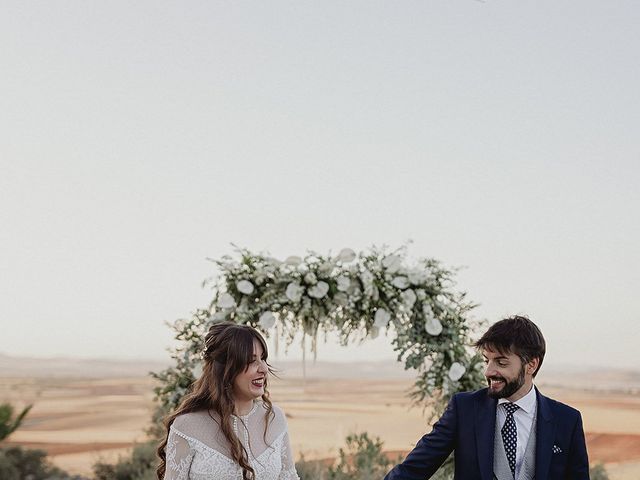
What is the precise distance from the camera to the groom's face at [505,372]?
4098 mm

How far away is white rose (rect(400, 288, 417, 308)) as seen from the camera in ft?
21.6

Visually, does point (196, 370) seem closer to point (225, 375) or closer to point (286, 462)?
point (286, 462)

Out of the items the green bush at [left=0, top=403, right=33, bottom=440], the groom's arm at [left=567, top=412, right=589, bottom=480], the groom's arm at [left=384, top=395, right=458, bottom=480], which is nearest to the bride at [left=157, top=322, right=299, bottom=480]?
the groom's arm at [left=384, top=395, right=458, bottom=480]

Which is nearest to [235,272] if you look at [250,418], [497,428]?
[250,418]

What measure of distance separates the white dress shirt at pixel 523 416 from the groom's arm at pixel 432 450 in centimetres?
26

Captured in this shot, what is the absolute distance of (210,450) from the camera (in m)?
4.06

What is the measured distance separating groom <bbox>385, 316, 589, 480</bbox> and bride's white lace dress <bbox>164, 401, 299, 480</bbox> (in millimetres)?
1013

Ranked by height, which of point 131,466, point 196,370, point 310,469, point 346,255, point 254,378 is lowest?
point 131,466

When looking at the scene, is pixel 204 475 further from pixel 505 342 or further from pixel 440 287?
pixel 440 287

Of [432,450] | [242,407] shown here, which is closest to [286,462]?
[242,407]

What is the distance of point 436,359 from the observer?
6.73m

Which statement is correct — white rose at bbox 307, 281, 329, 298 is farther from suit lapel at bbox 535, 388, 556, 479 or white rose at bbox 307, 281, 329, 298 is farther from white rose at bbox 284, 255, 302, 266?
suit lapel at bbox 535, 388, 556, 479

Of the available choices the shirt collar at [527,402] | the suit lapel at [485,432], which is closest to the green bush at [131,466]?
the suit lapel at [485,432]

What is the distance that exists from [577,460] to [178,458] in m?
1.99
